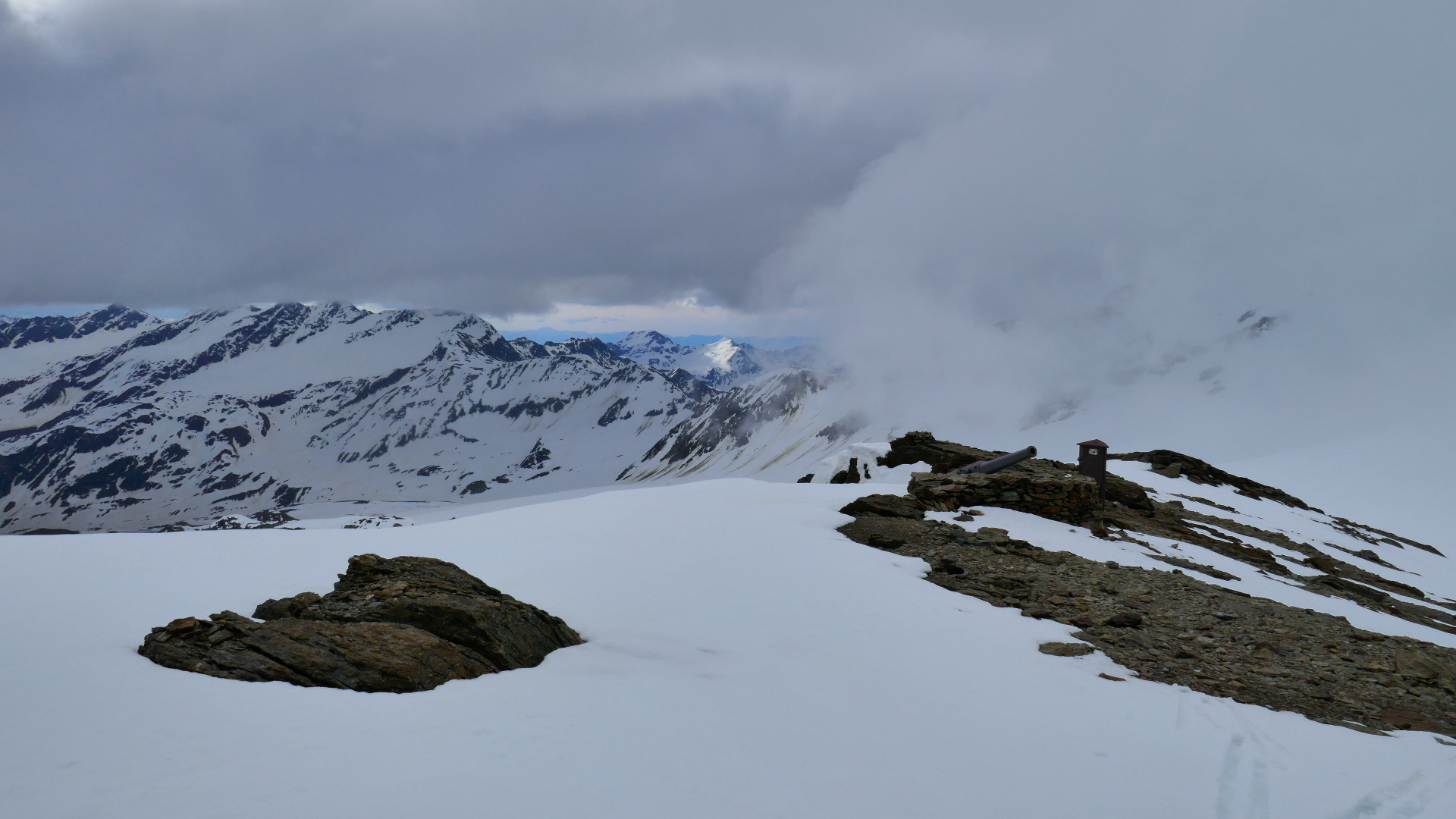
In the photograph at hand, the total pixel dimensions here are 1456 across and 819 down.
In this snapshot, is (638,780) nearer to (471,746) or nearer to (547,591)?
(471,746)

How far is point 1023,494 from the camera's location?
2553 cm

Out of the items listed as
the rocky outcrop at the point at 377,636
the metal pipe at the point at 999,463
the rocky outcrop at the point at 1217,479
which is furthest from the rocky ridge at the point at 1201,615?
the rocky outcrop at the point at 1217,479

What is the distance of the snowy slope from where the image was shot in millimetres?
6293

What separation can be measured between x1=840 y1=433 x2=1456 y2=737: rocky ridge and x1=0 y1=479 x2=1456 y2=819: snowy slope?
99 cm

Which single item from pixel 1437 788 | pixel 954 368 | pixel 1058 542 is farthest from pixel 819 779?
pixel 954 368

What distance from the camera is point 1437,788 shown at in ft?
26.1

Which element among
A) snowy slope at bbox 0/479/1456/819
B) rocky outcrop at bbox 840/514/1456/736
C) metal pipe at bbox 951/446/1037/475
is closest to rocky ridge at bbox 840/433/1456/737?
rocky outcrop at bbox 840/514/1456/736

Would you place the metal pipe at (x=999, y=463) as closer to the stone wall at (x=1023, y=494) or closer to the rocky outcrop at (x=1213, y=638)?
the stone wall at (x=1023, y=494)

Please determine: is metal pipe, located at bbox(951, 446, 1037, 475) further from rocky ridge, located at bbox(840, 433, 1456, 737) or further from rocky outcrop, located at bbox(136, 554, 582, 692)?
rocky outcrop, located at bbox(136, 554, 582, 692)

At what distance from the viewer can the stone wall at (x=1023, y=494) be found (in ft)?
81.6

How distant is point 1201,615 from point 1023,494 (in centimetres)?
1128

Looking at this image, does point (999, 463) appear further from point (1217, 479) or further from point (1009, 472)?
point (1217, 479)

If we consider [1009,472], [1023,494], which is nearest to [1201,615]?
[1023,494]

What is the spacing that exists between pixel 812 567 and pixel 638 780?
10.5 m
